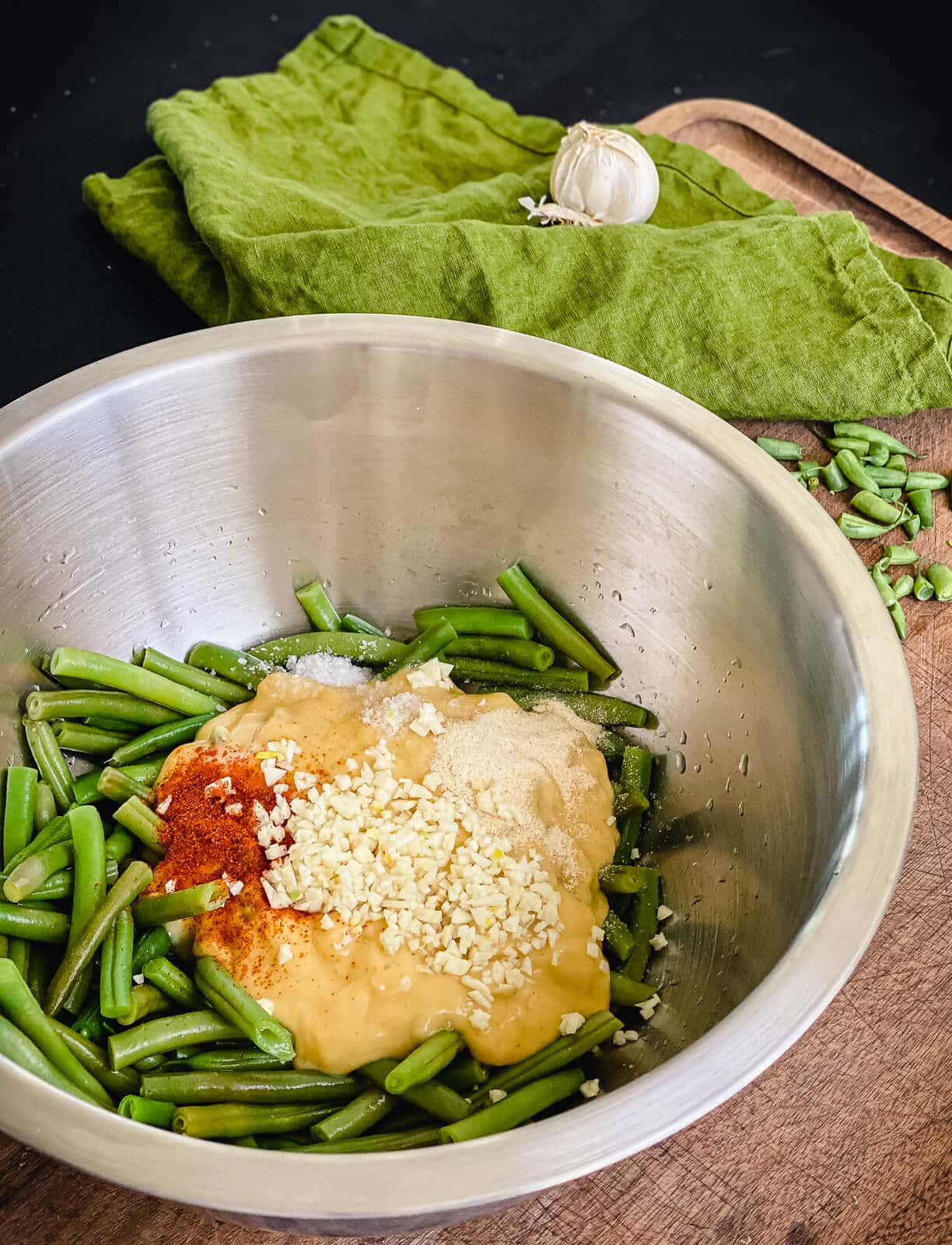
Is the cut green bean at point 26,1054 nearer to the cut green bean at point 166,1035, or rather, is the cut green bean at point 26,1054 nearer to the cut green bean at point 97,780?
the cut green bean at point 166,1035

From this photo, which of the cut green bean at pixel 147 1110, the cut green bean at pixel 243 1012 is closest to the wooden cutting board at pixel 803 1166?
the cut green bean at pixel 147 1110

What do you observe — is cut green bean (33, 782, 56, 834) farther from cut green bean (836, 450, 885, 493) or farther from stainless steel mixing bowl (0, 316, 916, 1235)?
cut green bean (836, 450, 885, 493)

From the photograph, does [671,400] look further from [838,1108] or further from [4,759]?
[4,759]

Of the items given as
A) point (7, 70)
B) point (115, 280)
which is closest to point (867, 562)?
point (115, 280)

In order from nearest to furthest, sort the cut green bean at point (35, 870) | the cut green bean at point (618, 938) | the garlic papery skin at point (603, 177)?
1. the cut green bean at point (35, 870)
2. the cut green bean at point (618, 938)
3. the garlic papery skin at point (603, 177)

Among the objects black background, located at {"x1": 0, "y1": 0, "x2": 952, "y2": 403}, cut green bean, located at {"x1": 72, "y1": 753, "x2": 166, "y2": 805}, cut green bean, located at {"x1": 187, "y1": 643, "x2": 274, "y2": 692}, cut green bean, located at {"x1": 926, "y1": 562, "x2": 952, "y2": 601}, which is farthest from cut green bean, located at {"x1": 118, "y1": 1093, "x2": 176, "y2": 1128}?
black background, located at {"x1": 0, "y1": 0, "x2": 952, "y2": 403}

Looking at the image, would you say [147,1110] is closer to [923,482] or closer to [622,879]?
[622,879]
